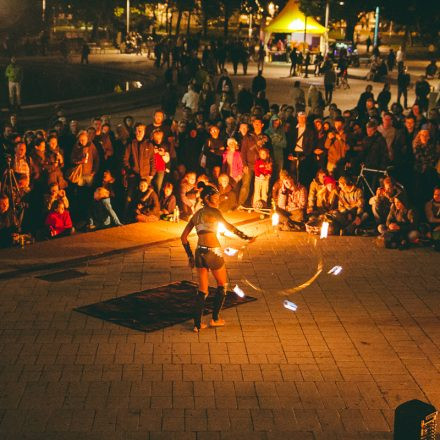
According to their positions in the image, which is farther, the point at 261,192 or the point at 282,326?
the point at 261,192

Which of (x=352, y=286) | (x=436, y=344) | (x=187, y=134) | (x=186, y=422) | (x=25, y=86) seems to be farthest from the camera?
(x=25, y=86)

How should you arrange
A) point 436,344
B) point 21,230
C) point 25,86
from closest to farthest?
point 436,344 → point 21,230 → point 25,86

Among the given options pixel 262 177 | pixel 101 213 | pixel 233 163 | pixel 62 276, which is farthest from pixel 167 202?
pixel 62 276

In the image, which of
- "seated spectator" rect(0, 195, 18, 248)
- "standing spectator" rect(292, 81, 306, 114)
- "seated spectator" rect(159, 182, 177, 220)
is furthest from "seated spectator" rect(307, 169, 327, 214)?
"standing spectator" rect(292, 81, 306, 114)

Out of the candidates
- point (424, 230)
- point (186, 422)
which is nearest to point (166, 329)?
point (186, 422)

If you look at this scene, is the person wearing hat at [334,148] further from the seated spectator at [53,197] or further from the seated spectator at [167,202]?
the seated spectator at [53,197]

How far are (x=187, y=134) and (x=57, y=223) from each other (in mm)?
3867

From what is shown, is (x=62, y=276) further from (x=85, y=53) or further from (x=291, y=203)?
Result: (x=85, y=53)

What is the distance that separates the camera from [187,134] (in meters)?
18.2

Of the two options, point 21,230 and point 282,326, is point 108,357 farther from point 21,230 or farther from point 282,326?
point 21,230

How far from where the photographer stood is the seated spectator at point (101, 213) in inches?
634

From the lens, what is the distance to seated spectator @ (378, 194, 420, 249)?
15.6 m

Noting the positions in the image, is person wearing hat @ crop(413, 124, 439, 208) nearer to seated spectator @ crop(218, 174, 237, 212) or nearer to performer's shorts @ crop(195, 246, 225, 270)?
seated spectator @ crop(218, 174, 237, 212)

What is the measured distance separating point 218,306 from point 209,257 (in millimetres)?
680
